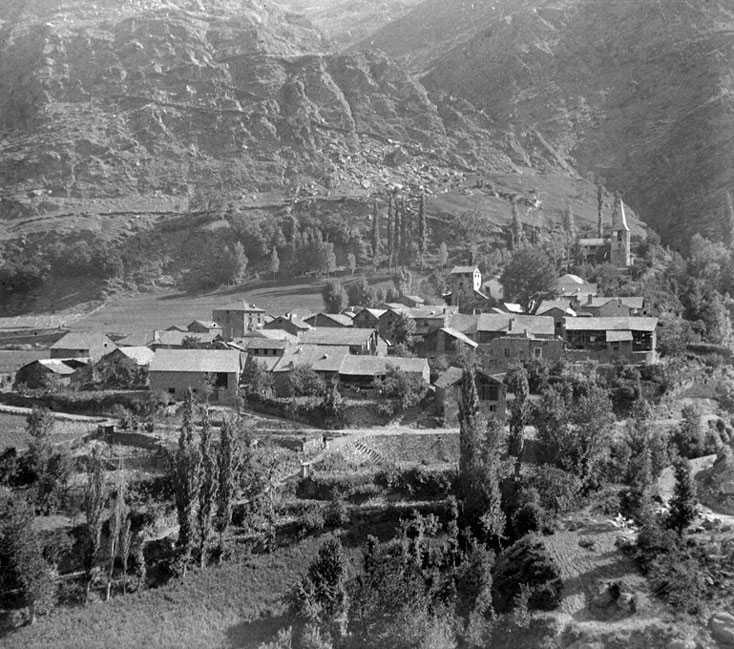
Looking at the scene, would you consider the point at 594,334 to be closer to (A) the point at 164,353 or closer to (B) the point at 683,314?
(B) the point at 683,314

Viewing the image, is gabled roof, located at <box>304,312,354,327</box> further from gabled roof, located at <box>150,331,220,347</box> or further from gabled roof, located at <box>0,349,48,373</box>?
gabled roof, located at <box>0,349,48,373</box>

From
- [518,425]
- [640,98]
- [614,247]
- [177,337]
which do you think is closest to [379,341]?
[177,337]

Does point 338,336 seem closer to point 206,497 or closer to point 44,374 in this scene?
point 44,374

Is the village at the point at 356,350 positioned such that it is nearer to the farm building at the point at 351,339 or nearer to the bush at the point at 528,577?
the farm building at the point at 351,339

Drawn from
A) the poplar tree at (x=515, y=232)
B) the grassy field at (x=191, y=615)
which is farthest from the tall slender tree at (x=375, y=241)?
the grassy field at (x=191, y=615)

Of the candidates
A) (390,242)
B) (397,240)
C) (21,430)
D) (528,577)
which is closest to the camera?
(528,577)

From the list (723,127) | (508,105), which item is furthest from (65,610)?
(508,105)
